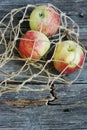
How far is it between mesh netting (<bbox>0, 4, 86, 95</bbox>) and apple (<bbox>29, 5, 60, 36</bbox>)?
0.03 m

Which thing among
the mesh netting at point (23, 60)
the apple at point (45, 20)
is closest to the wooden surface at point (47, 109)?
the mesh netting at point (23, 60)

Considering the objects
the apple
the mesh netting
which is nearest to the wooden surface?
the mesh netting

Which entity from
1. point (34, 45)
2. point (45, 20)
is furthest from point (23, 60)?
point (45, 20)

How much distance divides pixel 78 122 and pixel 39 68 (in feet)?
0.80

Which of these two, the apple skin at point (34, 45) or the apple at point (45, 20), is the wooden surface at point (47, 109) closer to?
the apple skin at point (34, 45)

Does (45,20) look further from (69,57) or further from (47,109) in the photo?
(47,109)

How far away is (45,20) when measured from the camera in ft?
5.81

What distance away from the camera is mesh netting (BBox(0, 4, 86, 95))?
1631 millimetres

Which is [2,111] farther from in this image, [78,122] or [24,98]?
[78,122]

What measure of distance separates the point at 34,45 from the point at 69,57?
129 mm

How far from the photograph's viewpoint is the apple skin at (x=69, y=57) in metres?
1.64

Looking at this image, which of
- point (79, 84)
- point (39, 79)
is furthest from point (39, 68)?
point (79, 84)

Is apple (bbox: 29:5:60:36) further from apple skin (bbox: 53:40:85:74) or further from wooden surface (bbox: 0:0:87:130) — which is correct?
wooden surface (bbox: 0:0:87:130)

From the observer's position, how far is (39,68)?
5.47 feet
